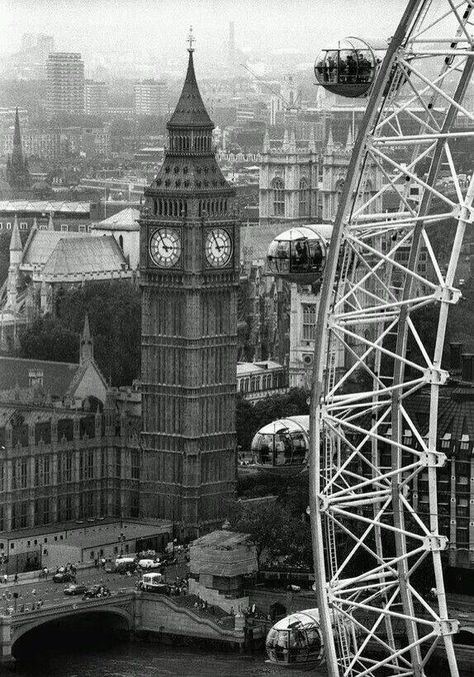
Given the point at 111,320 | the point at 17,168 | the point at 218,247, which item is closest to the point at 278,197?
the point at 111,320

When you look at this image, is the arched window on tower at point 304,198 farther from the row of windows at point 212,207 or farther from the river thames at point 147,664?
the river thames at point 147,664

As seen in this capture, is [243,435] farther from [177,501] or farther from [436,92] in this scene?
[436,92]

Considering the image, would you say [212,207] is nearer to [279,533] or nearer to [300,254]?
[279,533]

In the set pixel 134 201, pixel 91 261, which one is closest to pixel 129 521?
pixel 91 261

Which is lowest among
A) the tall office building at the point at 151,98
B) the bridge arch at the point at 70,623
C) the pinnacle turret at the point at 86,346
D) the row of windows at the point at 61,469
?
the bridge arch at the point at 70,623

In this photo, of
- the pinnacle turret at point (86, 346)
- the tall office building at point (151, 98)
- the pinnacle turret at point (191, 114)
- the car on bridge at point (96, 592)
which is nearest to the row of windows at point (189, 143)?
the pinnacle turret at point (191, 114)

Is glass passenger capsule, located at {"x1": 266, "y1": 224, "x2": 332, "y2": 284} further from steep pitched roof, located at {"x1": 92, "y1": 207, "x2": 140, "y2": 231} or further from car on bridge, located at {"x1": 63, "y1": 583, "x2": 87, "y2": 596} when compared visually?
steep pitched roof, located at {"x1": 92, "y1": 207, "x2": 140, "y2": 231}
